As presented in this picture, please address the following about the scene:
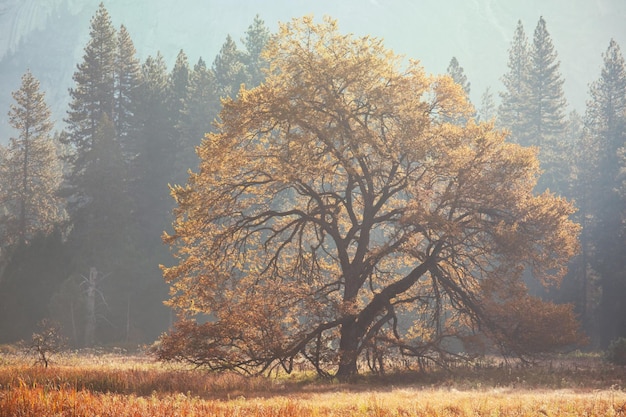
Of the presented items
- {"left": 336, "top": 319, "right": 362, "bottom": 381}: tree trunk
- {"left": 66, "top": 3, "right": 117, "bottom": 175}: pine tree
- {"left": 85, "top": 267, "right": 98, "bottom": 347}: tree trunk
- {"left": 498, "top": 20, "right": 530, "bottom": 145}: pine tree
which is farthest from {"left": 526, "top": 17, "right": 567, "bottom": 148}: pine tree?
{"left": 336, "top": 319, "right": 362, "bottom": 381}: tree trunk

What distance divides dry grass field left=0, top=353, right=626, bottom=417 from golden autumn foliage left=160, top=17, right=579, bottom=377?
1.34 m

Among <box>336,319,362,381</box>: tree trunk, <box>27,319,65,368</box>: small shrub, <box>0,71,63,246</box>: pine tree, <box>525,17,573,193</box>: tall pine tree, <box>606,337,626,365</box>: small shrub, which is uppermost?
<box>525,17,573,193</box>: tall pine tree

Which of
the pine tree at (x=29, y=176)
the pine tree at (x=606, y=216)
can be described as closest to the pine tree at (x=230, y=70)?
the pine tree at (x=29, y=176)

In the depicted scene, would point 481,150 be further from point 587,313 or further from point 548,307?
point 587,313

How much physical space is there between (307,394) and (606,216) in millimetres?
33641

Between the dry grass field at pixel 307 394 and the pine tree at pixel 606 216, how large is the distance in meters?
20.8

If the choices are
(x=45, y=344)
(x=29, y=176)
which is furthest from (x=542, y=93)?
(x=45, y=344)

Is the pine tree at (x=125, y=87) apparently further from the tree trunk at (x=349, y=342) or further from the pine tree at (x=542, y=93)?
the tree trunk at (x=349, y=342)

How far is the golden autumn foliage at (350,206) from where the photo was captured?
66.3ft

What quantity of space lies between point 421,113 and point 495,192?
378cm

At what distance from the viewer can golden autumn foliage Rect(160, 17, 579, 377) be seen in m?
20.2

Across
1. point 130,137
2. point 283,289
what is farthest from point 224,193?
point 130,137

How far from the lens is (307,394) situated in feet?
53.2

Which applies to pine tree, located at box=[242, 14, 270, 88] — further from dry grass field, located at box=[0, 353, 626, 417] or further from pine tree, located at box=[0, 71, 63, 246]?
dry grass field, located at box=[0, 353, 626, 417]
